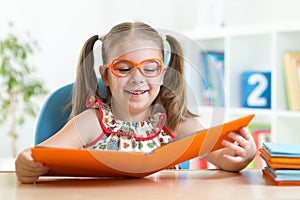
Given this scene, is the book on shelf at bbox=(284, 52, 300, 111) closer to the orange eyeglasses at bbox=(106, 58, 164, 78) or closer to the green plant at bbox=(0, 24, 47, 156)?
the green plant at bbox=(0, 24, 47, 156)

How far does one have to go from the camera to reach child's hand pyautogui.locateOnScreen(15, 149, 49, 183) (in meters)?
A: 0.94

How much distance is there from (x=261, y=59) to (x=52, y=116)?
1.88 m

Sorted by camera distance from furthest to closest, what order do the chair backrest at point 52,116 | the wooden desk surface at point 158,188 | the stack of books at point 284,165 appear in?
the chair backrest at point 52,116, the stack of books at point 284,165, the wooden desk surface at point 158,188

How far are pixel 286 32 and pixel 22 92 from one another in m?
1.60

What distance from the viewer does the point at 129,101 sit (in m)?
0.91

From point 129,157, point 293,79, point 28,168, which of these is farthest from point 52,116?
point 293,79

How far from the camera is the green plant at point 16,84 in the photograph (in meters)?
3.14

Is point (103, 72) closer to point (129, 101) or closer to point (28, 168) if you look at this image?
point (129, 101)

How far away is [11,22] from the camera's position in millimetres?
3277

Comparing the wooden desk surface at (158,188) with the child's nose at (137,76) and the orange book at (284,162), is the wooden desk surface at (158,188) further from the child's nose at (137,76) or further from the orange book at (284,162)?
the child's nose at (137,76)

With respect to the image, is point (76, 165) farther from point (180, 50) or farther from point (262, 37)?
point (262, 37)

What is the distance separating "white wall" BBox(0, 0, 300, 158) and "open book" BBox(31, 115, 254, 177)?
2.31 meters

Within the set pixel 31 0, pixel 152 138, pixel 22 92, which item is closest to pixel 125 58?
pixel 152 138

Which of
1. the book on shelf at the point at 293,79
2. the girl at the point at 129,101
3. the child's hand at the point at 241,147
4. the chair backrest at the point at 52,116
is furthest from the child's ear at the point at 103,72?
the book on shelf at the point at 293,79
